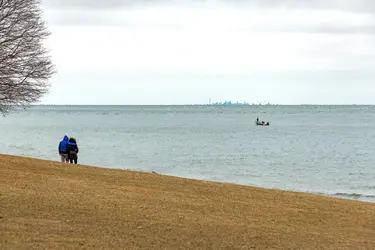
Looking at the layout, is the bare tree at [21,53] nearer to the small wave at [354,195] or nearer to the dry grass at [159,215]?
the dry grass at [159,215]

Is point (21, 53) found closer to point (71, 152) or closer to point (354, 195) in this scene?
point (71, 152)

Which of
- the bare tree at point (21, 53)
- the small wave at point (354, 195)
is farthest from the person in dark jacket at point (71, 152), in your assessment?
the small wave at point (354, 195)

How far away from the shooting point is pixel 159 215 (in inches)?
555

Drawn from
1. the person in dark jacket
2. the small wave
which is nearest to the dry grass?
the person in dark jacket

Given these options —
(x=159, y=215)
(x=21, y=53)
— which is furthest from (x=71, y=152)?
(x=159, y=215)

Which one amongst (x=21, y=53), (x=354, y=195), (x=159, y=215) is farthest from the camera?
(x=354, y=195)

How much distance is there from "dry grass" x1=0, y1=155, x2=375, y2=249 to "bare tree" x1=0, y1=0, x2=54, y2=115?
5185 millimetres

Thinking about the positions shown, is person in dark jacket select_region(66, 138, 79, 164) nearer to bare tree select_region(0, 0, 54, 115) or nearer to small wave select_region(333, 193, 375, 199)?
bare tree select_region(0, 0, 54, 115)

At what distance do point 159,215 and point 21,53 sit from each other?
43.8 ft

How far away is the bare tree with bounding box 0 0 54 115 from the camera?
955 inches

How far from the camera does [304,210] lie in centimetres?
1708

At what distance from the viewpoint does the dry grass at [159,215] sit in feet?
38.4

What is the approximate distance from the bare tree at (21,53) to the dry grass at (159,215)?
17.0 ft

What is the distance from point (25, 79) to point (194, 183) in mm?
9364
